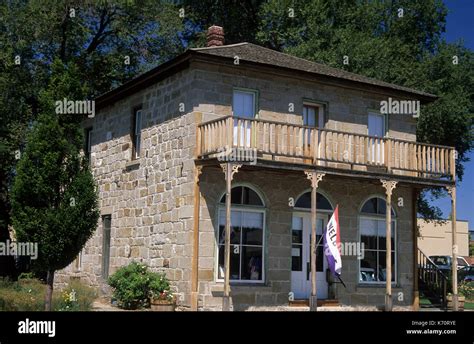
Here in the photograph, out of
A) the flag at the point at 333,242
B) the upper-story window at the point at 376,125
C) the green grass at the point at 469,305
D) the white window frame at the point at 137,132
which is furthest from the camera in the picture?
the green grass at the point at 469,305

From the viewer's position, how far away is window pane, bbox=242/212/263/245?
18.2 metres

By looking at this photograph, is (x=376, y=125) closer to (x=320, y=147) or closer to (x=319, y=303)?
(x=320, y=147)

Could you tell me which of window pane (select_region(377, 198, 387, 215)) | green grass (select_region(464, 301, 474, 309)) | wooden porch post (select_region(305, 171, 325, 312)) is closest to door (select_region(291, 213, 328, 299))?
wooden porch post (select_region(305, 171, 325, 312))

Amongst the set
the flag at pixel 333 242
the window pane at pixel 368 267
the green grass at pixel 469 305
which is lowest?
the green grass at pixel 469 305

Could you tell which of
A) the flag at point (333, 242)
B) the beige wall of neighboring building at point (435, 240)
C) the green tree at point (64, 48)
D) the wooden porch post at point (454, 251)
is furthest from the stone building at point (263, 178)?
the beige wall of neighboring building at point (435, 240)

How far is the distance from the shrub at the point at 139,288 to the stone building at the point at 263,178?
38cm

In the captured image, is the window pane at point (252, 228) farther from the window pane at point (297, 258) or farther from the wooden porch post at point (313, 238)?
the wooden porch post at point (313, 238)

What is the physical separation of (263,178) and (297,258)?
250 cm

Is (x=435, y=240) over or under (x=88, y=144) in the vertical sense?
under

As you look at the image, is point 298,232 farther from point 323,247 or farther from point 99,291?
point 99,291

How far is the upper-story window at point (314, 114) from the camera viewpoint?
797 inches

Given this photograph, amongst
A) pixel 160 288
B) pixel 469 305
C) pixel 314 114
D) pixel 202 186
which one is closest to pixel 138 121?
pixel 202 186

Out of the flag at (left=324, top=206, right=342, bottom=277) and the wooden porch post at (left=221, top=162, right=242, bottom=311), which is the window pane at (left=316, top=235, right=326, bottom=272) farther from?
the wooden porch post at (left=221, top=162, right=242, bottom=311)

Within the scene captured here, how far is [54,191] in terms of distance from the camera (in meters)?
15.1
